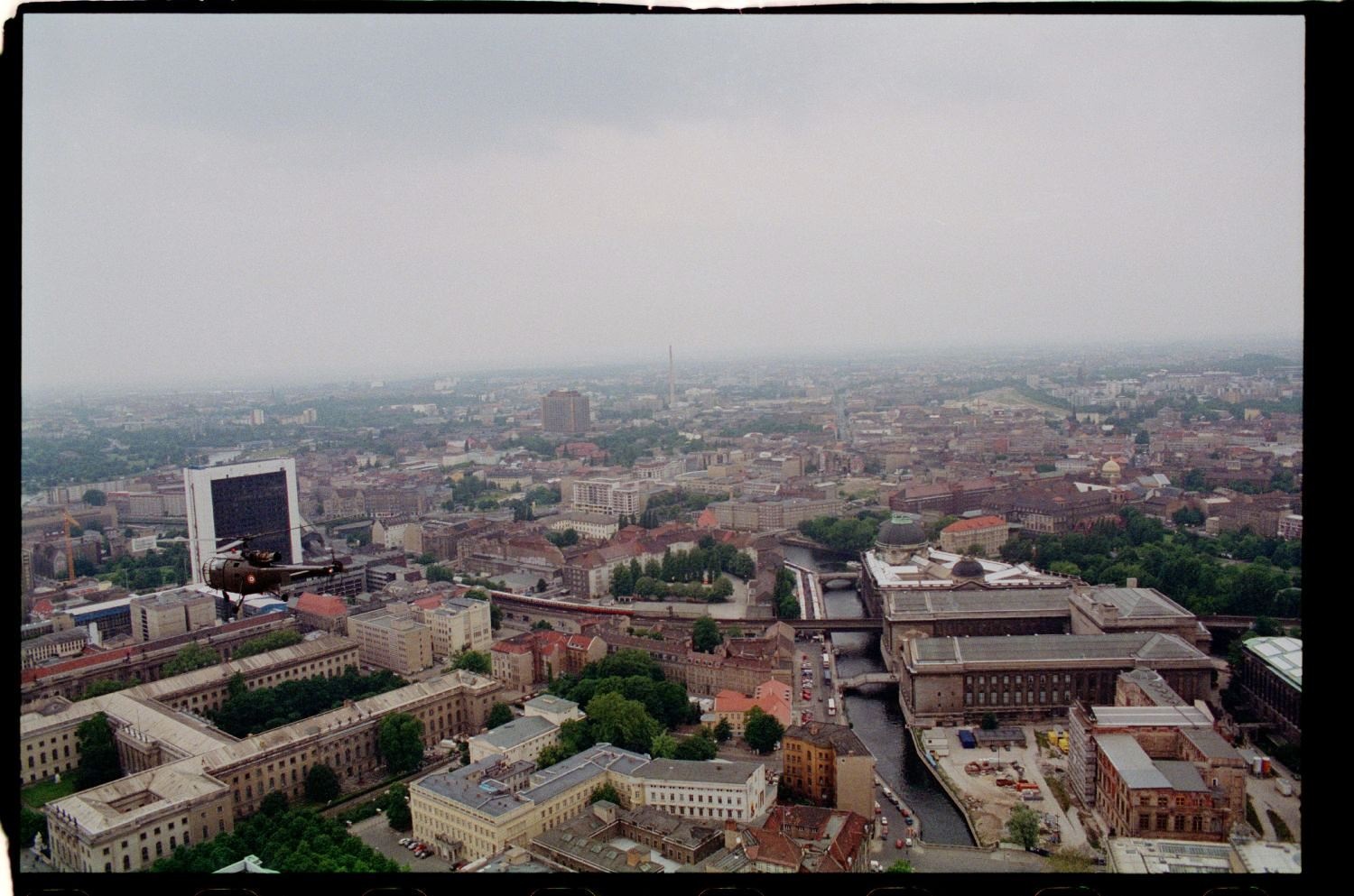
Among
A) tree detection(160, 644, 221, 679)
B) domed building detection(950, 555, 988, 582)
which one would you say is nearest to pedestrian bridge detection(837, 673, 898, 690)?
domed building detection(950, 555, 988, 582)

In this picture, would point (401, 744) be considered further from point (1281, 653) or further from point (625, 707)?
point (1281, 653)

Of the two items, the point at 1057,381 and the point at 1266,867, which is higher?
the point at 1057,381

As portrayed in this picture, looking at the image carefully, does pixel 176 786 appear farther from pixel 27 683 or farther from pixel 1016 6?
pixel 1016 6

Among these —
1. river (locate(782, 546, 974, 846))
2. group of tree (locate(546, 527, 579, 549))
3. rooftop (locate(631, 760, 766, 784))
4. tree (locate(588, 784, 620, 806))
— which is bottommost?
river (locate(782, 546, 974, 846))

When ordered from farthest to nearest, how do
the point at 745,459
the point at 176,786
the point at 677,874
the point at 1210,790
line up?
the point at 745,459 < the point at 176,786 < the point at 1210,790 < the point at 677,874

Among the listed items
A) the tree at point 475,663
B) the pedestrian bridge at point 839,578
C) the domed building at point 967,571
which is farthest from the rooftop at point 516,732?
the pedestrian bridge at point 839,578

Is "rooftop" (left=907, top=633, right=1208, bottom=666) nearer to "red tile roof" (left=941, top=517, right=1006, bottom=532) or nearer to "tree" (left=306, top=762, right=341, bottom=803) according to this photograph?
"tree" (left=306, top=762, right=341, bottom=803)
